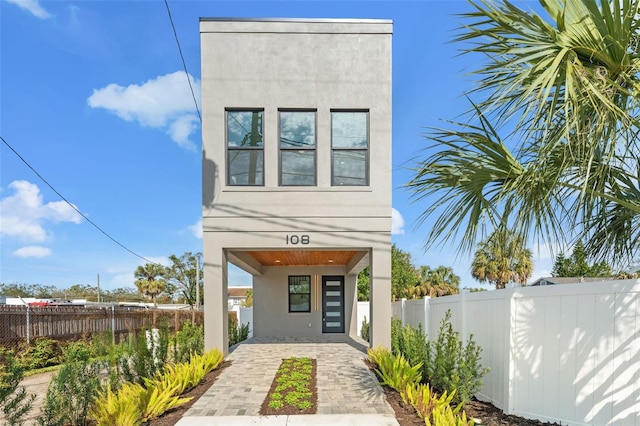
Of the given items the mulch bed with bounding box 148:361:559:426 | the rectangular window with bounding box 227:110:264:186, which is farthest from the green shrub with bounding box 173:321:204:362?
the rectangular window with bounding box 227:110:264:186

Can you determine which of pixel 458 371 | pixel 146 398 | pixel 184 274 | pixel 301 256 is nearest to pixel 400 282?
pixel 301 256

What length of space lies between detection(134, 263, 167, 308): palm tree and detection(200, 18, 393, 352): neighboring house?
31.4m

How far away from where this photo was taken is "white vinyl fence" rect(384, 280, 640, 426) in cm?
407

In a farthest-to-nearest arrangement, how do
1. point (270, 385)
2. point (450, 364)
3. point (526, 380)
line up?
point (270, 385)
point (450, 364)
point (526, 380)

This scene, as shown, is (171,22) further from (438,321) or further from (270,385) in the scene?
(438,321)

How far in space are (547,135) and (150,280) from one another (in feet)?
131

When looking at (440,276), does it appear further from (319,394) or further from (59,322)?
(319,394)

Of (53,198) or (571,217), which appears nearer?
(571,217)

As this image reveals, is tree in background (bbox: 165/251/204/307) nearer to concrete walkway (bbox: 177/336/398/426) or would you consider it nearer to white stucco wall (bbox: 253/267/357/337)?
white stucco wall (bbox: 253/267/357/337)

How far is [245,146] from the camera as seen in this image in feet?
31.4

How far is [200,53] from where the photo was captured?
9500 millimetres

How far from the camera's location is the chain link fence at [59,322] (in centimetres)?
1007

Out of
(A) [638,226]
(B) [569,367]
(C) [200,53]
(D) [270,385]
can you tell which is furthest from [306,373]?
(C) [200,53]

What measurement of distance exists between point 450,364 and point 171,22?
9.46m
